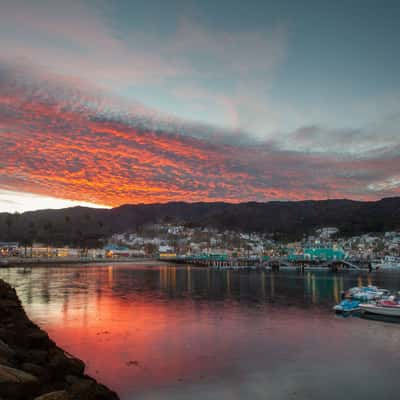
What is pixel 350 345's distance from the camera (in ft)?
76.8

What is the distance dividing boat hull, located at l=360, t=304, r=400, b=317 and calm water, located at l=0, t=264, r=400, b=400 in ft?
7.89

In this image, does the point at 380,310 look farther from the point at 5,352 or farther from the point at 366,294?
the point at 5,352

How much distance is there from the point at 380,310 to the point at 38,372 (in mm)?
30097

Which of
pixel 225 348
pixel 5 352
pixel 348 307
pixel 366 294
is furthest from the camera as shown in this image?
pixel 366 294

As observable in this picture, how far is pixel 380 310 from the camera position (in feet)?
112

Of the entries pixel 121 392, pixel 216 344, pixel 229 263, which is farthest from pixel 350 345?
pixel 229 263

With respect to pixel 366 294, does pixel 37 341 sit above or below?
above

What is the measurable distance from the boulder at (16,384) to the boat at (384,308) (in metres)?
30.7

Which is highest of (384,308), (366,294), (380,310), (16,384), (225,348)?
(16,384)

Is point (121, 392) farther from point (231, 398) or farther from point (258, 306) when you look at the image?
point (258, 306)

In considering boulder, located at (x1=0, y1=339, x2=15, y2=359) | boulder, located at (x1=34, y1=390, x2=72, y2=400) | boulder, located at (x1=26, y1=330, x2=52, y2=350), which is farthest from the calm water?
boulder, located at (x1=34, y1=390, x2=72, y2=400)

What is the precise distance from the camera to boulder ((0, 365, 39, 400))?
34.5 feet

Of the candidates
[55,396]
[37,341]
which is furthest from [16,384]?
[37,341]

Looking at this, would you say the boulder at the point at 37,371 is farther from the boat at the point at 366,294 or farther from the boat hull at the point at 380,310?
the boat at the point at 366,294
